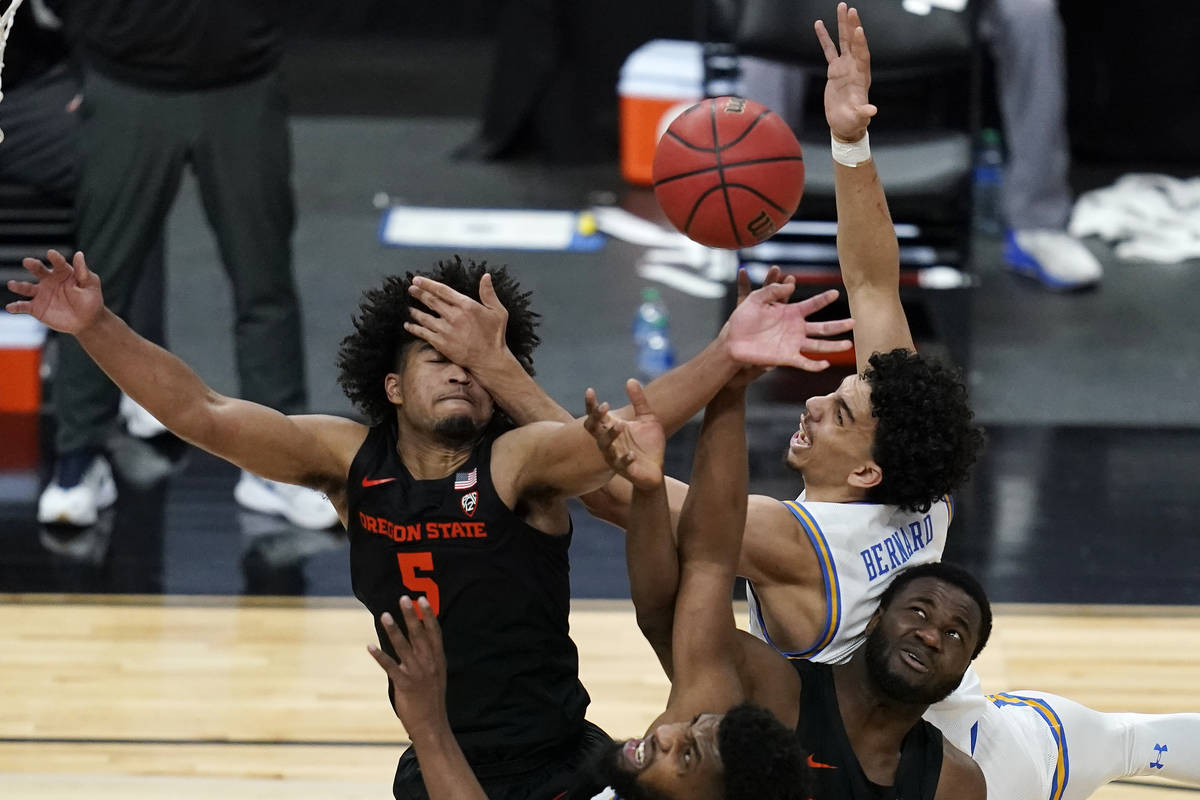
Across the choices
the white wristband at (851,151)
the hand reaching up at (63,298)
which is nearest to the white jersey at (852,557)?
the white wristband at (851,151)

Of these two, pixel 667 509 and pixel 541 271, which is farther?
pixel 541 271

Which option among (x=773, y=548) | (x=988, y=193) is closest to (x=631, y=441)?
(x=773, y=548)

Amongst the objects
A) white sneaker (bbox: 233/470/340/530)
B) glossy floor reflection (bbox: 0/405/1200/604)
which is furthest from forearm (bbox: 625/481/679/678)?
white sneaker (bbox: 233/470/340/530)

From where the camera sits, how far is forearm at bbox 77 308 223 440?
3547mm

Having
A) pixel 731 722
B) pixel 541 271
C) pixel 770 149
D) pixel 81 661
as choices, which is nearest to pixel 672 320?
pixel 541 271

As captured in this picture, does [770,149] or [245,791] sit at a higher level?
[770,149]

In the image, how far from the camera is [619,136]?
1077cm

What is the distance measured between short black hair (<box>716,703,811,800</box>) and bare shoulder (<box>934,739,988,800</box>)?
0.61m

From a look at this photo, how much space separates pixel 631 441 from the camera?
3.24m

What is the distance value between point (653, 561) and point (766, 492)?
333 cm

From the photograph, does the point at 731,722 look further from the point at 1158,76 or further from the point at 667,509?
the point at 1158,76

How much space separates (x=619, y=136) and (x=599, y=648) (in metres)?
5.73

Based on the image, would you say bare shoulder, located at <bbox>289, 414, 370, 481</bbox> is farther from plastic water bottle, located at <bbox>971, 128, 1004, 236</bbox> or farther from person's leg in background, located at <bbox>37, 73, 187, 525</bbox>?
plastic water bottle, located at <bbox>971, 128, 1004, 236</bbox>

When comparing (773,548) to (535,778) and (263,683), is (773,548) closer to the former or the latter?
(535,778)
